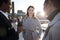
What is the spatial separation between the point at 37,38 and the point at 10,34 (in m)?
3.25

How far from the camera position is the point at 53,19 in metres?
1.65

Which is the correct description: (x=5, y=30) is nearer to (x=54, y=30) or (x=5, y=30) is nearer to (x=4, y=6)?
(x=4, y=6)

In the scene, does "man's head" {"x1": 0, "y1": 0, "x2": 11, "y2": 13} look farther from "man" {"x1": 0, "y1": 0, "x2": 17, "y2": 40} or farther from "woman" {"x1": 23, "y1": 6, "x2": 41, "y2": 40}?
"woman" {"x1": 23, "y1": 6, "x2": 41, "y2": 40}

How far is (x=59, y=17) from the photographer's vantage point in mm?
1603

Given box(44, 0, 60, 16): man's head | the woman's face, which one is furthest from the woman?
box(44, 0, 60, 16): man's head

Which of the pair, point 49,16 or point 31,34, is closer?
point 49,16

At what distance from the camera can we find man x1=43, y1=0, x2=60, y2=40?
1.53 meters

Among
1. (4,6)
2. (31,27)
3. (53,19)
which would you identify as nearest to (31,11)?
(31,27)

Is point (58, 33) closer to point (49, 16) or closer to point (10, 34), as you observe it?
point (49, 16)

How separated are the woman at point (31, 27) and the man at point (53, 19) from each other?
355 cm

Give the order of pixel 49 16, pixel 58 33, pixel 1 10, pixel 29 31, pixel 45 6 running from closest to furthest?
1. pixel 58 33
2. pixel 49 16
3. pixel 45 6
4. pixel 1 10
5. pixel 29 31

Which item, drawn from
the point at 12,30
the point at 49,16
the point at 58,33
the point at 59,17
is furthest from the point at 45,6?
the point at 12,30

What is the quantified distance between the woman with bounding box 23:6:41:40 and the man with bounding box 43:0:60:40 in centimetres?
355

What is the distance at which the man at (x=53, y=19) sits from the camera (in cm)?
153
